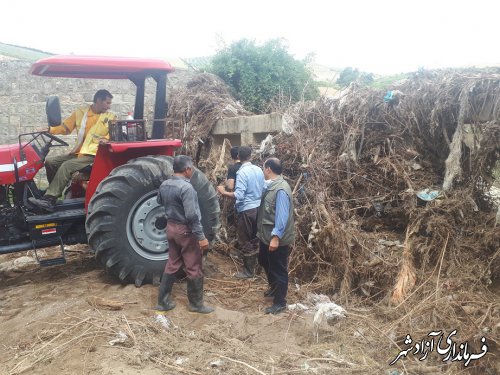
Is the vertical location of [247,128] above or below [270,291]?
above

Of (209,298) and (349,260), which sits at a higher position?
(349,260)

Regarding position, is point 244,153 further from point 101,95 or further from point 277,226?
point 101,95

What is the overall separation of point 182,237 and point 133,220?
717 mm

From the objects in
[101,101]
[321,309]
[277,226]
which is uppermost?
[101,101]

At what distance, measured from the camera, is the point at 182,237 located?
4.09 meters

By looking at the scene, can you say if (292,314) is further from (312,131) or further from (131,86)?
(131,86)

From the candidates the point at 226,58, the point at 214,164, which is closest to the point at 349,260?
the point at 214,164


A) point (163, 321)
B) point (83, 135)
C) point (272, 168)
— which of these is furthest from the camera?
point (83, 135)

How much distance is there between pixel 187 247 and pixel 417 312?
2.16 m

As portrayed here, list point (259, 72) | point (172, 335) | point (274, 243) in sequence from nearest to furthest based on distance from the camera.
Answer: point (172, 335), point (274, 243), point (259, 72)

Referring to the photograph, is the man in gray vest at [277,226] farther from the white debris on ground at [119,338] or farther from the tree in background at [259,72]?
the tree in background at [259,72]

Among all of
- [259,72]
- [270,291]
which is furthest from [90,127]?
[259,72]

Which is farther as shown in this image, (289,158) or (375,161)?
(289,158)

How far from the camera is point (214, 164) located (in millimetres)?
7684
